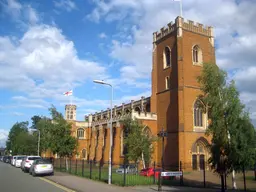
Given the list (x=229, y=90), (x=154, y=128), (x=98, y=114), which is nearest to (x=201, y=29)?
(x=154, y=128)

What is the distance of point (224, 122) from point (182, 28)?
25.6 m

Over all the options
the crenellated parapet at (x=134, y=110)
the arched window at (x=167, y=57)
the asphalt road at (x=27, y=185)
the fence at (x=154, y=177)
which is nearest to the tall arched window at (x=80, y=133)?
the crenellated parapet at (x=134, y=110)

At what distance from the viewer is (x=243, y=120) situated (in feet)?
55.3

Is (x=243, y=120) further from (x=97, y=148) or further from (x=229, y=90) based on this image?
(x=97, y=148)

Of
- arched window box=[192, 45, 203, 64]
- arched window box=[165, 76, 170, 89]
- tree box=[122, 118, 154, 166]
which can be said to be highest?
arched window box=[192, 45, 203, 64]

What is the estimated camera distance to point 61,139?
31703 millimetres

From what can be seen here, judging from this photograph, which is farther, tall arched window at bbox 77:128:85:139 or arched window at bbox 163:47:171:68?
tall arched window at bbox 77:128:85:139

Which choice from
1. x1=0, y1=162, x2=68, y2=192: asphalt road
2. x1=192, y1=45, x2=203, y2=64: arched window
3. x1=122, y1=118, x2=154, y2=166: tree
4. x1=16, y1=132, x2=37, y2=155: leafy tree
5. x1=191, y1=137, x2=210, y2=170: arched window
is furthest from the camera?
x1=16, y1=132, x2=37, y2=155: leafy tree

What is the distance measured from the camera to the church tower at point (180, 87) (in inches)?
1484

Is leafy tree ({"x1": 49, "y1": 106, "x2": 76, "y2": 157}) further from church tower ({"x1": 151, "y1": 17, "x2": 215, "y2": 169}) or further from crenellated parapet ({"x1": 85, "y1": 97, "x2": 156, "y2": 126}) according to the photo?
church tower ({"x1": 151, "y1": 17, "x2": 215, "y2": 169})

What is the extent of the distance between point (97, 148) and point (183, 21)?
94.8 feet

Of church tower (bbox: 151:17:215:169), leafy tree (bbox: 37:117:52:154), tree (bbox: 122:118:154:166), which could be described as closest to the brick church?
church tower (bbox: 151:17:215:169)

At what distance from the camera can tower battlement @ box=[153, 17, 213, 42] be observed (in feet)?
132

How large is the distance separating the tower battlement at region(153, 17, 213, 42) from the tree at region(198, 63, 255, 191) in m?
21.0
